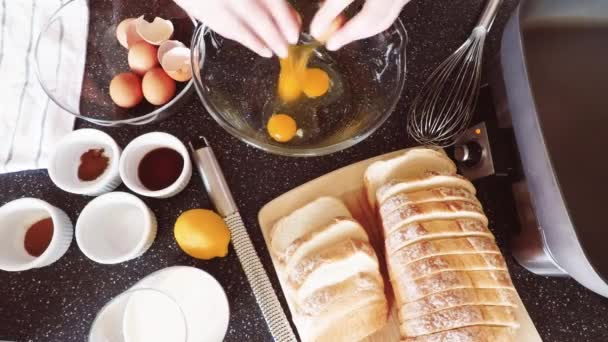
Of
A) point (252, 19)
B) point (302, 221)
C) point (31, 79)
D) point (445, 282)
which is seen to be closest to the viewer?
point (252, 19)

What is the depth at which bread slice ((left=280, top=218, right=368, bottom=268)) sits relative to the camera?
901 mm

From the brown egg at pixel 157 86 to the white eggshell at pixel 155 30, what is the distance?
0.26ft

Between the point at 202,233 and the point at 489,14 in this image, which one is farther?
the point at 489,14

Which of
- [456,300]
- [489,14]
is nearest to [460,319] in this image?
[456,300]

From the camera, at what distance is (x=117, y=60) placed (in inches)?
42.4

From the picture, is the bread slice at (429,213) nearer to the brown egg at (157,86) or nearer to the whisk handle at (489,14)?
the whisk handle at (489,14)

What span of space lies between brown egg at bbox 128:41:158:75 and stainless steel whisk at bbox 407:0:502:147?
1.96 ft

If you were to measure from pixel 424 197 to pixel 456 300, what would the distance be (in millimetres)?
198

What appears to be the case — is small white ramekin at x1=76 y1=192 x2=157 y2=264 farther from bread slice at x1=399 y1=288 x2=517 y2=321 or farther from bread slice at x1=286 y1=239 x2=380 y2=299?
bread slice at x1=399 y1=288 x2=517 y2=321

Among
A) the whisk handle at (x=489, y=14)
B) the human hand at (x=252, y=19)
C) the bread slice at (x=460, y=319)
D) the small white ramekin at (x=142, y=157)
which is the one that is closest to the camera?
the human hand at (x=252, y=19)

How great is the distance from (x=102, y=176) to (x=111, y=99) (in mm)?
194

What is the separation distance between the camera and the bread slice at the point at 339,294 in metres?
0.86

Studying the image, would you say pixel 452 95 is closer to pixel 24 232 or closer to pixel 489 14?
pixel 489 14

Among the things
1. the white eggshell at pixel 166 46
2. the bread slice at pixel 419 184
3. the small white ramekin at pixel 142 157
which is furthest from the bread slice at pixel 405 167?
the white eggshell at pixel 166 46
